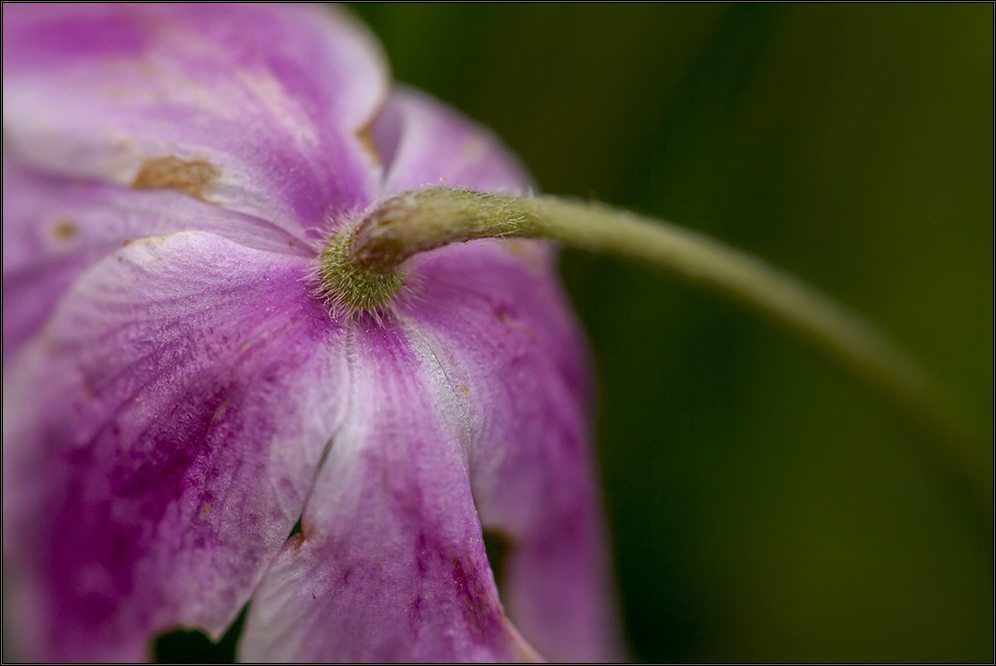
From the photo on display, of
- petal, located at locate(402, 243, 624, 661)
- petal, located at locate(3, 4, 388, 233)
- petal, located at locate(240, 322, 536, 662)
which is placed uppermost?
petal, located at locate(3, 4, 388, 233)

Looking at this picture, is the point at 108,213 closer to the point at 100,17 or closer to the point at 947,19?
the point at 100,17

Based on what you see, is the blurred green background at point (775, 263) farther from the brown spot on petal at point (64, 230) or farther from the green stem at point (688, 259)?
the brown spot on petal at point (64, 230)

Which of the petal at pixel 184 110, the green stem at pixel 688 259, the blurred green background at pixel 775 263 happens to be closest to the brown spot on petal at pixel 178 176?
the petal at pixel 184 110

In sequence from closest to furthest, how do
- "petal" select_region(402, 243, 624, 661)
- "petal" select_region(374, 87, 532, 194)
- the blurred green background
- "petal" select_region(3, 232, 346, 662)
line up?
"petal" select_region(3, 232, 346, 662)
"petal" select_region(402, 243, 624, 661)
"petal" select_region(374, 87, 532, 194)
the blurred green background

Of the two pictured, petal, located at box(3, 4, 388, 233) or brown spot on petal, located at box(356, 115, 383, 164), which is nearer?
petal, located at box(3, 4, 388, 233)

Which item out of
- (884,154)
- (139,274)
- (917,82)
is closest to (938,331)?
(884,154)

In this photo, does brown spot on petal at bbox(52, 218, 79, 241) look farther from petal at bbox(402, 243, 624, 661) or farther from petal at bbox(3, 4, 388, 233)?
petal at bbox(402, 243, 624, 661)

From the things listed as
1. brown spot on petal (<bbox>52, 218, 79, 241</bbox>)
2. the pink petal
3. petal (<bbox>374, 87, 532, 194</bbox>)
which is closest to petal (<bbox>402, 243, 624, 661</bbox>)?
the pink petal
